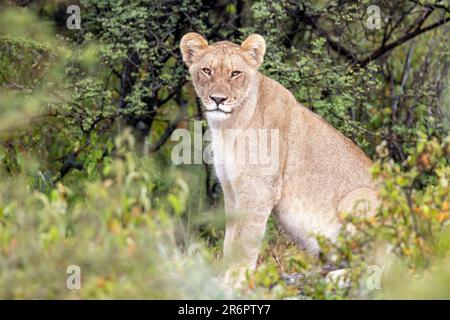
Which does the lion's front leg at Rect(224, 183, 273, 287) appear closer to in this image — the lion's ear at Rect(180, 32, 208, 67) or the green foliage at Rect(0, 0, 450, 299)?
the green foliage at Rect(0, 0, 450, 299)

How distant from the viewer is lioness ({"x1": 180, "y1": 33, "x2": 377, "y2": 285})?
709cm

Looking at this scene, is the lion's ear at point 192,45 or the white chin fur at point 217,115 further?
the lion's ear at point 192,45

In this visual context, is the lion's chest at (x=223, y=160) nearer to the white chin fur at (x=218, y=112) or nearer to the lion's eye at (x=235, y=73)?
the white chin fur at (x=218, y=112)

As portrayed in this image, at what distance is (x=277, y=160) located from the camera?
7137 mm

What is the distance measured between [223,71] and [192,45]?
1.50 feet

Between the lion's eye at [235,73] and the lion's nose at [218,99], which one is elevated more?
the lion's eye at [235,73]

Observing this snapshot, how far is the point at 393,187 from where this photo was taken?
212 inches

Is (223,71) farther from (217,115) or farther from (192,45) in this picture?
(192,45)

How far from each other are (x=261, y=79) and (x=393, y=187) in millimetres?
2298

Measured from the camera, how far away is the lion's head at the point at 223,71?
7129 millimetres

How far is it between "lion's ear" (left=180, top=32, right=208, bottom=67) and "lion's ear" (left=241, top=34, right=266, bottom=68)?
0.31m

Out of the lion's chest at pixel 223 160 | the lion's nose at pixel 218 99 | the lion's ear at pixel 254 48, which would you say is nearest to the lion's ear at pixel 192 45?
the lion's ear at pixel 254 48

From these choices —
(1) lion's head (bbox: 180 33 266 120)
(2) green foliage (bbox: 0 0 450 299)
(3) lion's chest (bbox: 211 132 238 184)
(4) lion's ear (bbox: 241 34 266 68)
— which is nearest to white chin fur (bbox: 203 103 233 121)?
(1) lion's head (bbox: 180 33 266 120)
